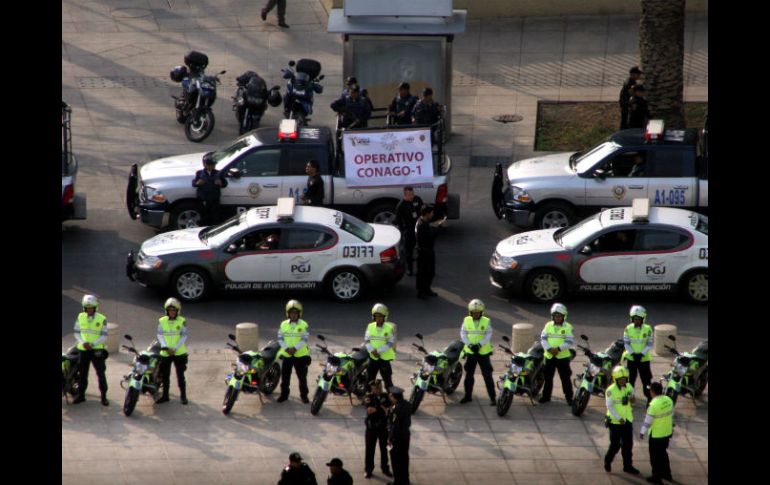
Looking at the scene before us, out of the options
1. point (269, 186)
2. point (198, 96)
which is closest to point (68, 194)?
point (269, 186)

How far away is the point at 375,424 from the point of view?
14.9 meters

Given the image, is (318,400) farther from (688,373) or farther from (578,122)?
(578,122)

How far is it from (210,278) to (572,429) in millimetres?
6220

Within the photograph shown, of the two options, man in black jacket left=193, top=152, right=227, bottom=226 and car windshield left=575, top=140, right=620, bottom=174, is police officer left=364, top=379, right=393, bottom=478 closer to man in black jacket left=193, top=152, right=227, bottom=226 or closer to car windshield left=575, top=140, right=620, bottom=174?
man in black jacket left=193, top=152, right=227, bottom=226

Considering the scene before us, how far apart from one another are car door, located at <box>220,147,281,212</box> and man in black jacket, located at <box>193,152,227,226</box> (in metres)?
0.17

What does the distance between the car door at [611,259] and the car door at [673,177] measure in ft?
7.89

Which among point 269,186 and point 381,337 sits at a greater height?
point 269,186

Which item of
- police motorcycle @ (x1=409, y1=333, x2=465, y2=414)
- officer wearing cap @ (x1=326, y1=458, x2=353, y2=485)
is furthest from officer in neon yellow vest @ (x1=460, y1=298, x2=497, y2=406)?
officer wearing cap @ (x1=326, y1=458, x2=353, y2=485)

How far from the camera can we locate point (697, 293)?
1994 centimetres

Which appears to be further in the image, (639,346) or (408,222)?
(408,222)

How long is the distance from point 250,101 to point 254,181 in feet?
15.1

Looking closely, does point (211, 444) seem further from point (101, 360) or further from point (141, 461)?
point (101, 360)
